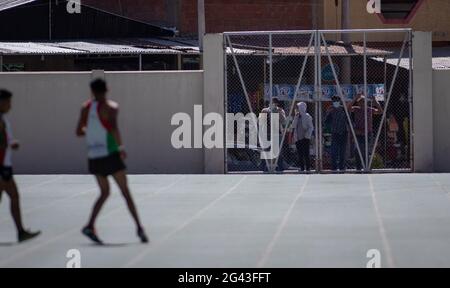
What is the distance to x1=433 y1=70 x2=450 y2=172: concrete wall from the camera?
77.8ft

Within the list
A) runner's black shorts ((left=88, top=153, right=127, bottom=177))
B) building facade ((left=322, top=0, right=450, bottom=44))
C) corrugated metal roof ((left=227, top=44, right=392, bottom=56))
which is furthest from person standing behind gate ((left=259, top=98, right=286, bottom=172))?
runner's black shorts ((left=88, top=153, right=127, bottom=177))

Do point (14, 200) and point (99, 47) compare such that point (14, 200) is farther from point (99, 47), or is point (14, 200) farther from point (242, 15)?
point (242, 15)

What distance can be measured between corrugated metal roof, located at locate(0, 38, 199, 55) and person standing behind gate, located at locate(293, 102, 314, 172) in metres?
5.43

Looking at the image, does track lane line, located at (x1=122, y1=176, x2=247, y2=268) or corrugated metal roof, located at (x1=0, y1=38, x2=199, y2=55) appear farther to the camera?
corrugated metal roof, located at (x1=0, y1=38, x2=199, y2=55)

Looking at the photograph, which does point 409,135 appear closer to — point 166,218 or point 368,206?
point 368,206

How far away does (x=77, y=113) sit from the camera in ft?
78.1

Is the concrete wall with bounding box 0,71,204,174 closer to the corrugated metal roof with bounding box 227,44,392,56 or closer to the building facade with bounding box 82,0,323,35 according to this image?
the corrugated metal roof with bounding box 227,44,392,56

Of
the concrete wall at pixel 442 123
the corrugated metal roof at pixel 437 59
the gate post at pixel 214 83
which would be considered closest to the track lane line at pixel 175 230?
the gate post at pixel 214 83

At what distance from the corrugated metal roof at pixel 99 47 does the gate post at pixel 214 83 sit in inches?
167

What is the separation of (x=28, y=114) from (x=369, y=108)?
761 centimetres

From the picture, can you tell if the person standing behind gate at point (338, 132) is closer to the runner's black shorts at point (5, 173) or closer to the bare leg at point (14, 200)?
the bare leg at point (14, 200)

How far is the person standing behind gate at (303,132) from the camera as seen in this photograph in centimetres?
2369

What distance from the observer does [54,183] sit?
71.1ft
